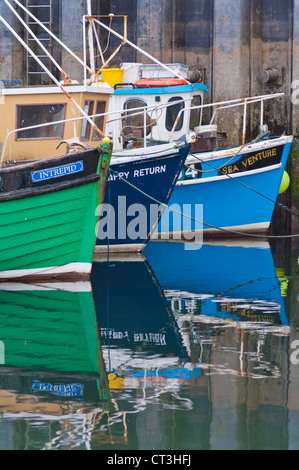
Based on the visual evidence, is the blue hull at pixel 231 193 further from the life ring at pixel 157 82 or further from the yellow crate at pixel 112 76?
the yellow crate at pixel 112 76

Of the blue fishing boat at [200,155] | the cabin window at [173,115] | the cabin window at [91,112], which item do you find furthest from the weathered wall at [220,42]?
the cabin window at [91,112]

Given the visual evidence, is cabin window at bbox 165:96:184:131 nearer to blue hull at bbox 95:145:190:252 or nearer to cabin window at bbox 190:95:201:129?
cabin window at bbox 190:95:201:129

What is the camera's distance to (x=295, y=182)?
14.7 m

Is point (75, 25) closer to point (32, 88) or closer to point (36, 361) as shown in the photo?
point (32, 88)

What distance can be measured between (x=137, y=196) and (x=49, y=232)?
245 cm

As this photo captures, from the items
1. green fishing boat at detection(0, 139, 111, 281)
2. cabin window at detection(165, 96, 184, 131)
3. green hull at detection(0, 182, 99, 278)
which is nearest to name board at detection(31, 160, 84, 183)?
green fishing boat at detection(0, 139, 111, 281)

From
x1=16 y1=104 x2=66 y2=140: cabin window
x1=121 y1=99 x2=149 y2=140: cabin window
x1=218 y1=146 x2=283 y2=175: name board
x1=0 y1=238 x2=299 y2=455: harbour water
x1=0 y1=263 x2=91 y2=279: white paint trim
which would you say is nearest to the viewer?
x1=0 y1=238 x2=299 y2=455: harbour water

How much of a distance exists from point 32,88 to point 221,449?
6925 mm

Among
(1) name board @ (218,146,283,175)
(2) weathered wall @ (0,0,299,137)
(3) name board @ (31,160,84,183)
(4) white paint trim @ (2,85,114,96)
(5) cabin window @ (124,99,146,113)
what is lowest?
(1) name board @ (218,146,283,175)

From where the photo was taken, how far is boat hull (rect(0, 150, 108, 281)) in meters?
9.46

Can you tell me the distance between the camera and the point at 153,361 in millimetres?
6539

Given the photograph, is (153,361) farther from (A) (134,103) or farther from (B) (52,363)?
(A) (134,103)

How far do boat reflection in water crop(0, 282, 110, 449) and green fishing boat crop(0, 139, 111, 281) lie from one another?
0.49 m

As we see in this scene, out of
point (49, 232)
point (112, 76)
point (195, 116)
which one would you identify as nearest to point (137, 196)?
point (112, 76)
